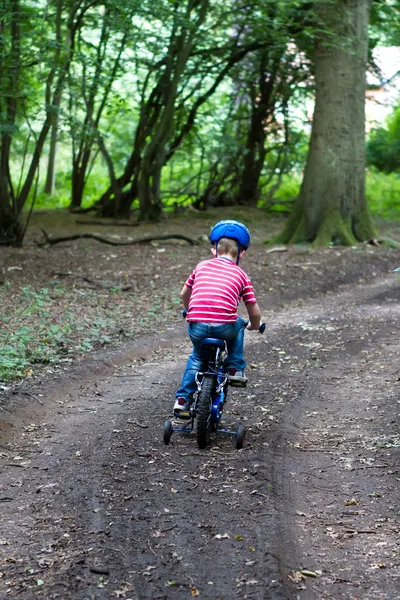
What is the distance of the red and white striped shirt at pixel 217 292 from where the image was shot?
217 inches

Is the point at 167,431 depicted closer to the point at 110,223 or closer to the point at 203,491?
the point at 203,491

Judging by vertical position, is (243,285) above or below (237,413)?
above

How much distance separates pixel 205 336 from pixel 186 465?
35.9 inches

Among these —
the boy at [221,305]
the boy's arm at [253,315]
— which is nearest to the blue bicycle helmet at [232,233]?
the boy at [221,305]

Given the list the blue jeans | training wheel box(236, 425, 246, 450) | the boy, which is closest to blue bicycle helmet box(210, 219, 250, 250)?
the boy

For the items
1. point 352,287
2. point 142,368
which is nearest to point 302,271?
point 352,287

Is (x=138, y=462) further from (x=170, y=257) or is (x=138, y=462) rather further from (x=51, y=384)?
(x=170, y=257)

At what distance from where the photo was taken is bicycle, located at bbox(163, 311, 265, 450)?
535cm

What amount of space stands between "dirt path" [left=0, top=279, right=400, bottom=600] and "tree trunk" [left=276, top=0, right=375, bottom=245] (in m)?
8.38

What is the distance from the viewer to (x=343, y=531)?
427 centimetres

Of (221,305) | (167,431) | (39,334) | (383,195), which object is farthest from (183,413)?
(383,195)

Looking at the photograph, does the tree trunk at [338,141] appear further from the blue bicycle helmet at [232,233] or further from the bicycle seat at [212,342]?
the bicycle seat at [212,342]

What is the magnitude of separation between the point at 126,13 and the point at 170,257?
4381 mm

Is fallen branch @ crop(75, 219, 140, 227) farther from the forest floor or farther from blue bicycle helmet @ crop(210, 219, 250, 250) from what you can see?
blue bicycle helmet @ crop(210, 219, 250, 250)
